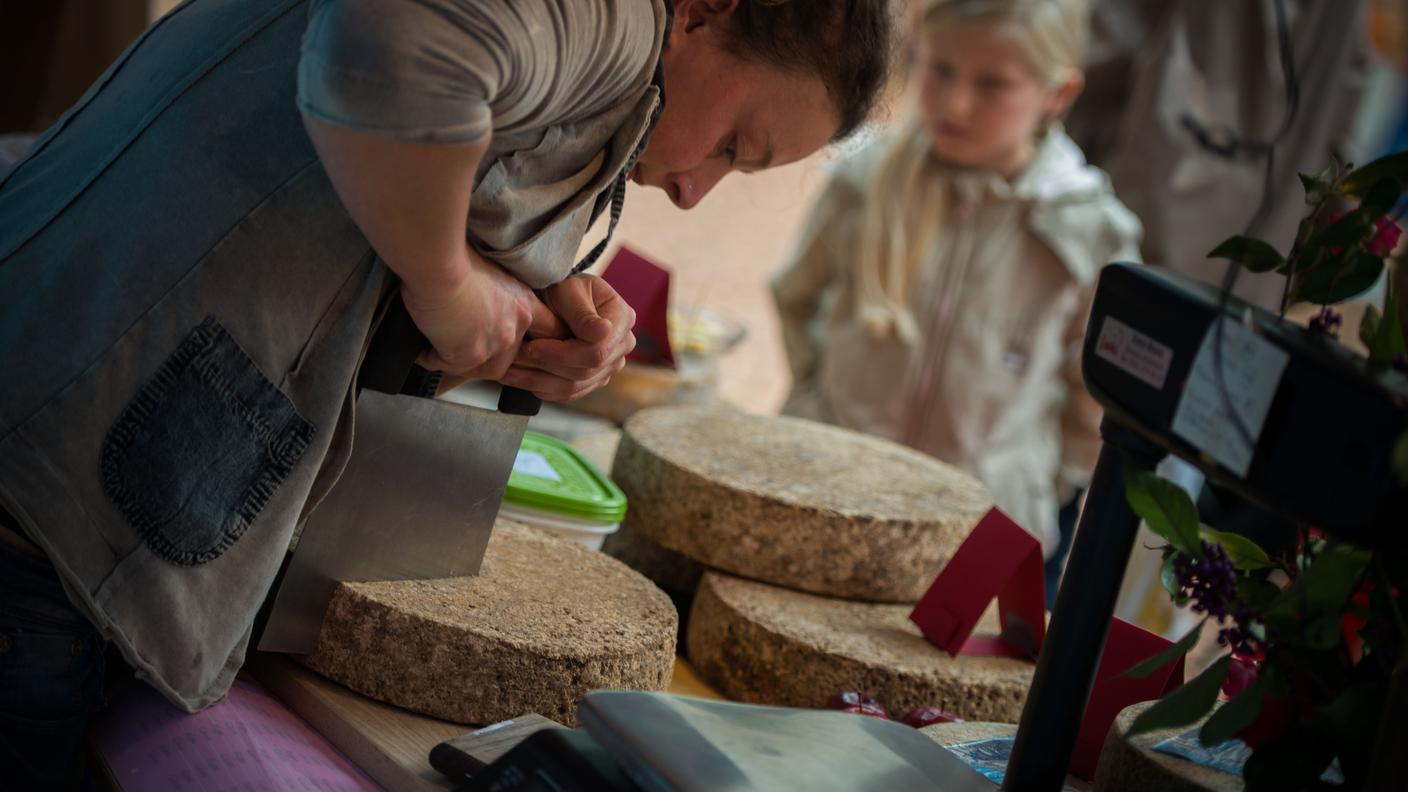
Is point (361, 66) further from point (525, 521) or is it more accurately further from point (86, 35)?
point (86, 35)

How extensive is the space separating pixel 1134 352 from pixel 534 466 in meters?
0.84

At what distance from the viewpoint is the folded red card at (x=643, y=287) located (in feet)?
6.07

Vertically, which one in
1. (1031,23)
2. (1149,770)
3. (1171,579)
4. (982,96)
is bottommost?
(1149,770)

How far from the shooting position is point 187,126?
938 mm

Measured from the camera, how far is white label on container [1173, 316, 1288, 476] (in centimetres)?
72

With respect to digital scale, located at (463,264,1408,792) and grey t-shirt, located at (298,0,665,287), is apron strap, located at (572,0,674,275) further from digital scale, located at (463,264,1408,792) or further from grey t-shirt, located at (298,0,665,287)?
digital scale, located at (463,264,1408,792)

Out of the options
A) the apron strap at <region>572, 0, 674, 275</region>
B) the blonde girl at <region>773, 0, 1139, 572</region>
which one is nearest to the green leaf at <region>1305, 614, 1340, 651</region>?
the apron strap at <region>572, 0, 674, 275</region>

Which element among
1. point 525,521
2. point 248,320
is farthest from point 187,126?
point 525,521

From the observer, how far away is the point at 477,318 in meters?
0.97

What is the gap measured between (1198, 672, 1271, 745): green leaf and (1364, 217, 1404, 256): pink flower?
0.27 metres

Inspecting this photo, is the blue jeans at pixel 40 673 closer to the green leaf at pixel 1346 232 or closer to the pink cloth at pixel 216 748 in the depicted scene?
the pink cloth at pixel 216 748

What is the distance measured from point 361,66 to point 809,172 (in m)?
0.73

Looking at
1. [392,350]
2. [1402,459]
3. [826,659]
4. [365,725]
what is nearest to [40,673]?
[365,725]

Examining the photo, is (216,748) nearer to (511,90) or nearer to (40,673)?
(40,673)
